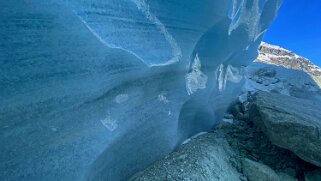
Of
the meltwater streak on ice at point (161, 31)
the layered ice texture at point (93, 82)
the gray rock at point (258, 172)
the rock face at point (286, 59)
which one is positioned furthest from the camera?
the rock face at point (286, 59)

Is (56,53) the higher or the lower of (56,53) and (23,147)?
the higher

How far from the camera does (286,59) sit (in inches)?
700

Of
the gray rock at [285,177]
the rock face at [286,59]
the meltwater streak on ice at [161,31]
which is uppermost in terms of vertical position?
the meltwater streak on ice at [161,31]

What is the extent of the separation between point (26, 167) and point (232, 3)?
3.76 meters

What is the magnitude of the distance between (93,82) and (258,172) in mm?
2663

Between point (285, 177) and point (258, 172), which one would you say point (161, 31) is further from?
point (285, 177)

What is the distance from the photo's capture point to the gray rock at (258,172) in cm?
386

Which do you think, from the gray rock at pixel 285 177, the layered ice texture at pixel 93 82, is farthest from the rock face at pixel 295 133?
the layered ice texture at pixel 93 82

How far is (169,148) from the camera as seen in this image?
3918 mm

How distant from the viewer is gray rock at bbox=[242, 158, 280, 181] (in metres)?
3.86

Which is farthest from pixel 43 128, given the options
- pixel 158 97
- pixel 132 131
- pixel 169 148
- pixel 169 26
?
pixel 169 148

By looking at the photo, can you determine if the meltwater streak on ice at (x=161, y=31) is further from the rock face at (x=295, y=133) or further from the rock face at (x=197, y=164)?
the rock face at (x=295, y=133)

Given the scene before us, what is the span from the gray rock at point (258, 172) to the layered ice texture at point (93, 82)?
3.41 feet

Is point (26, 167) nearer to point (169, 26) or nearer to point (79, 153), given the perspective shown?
point (79, 153)
